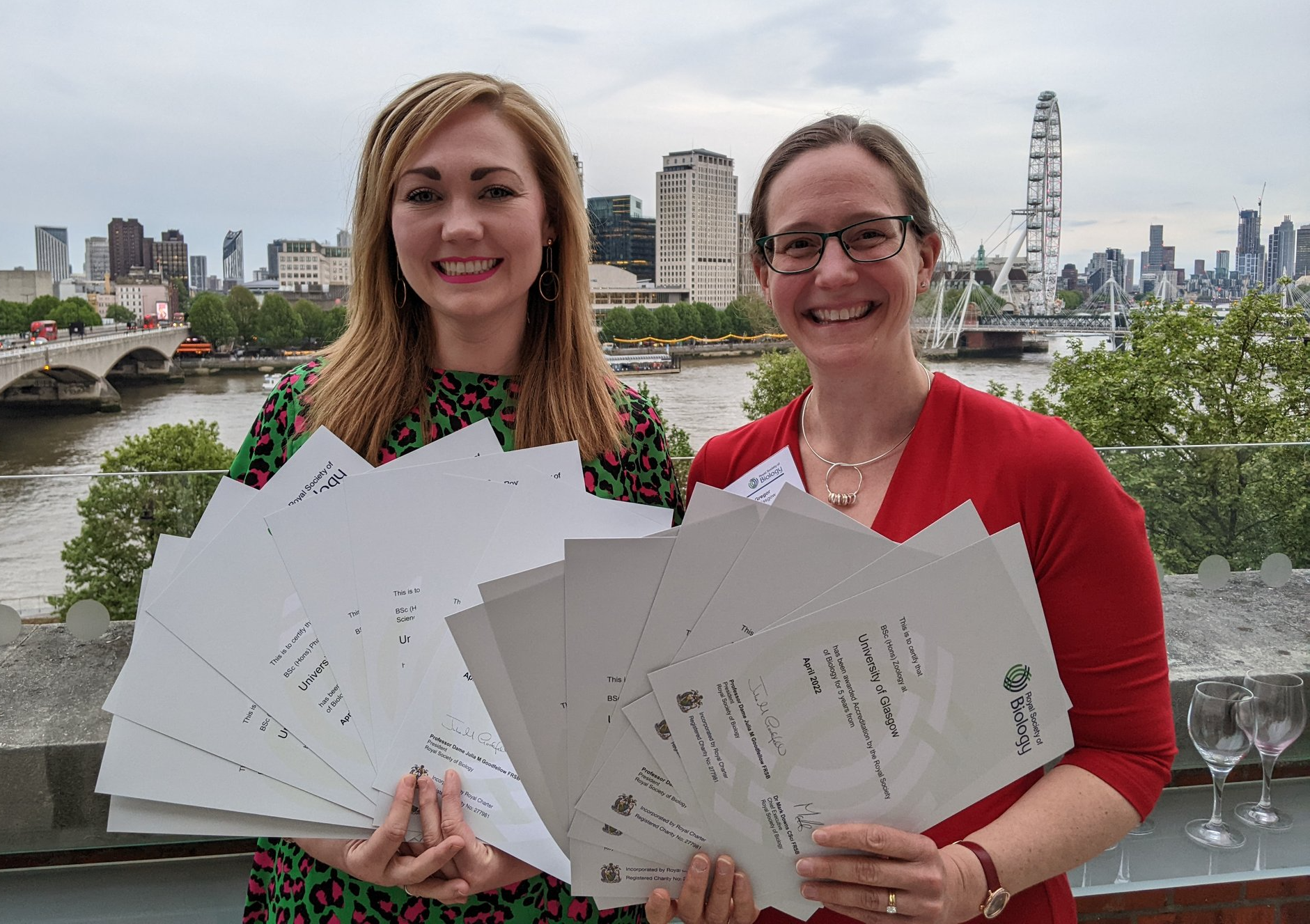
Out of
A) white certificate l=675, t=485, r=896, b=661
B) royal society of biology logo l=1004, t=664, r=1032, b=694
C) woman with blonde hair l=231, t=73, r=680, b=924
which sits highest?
woman with blonde hair l=231, t=73, r=680, b=924

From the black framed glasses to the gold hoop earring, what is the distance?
20.3 inches

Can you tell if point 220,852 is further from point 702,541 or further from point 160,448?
point 160,448

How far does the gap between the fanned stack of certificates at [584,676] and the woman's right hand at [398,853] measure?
0.03 meters

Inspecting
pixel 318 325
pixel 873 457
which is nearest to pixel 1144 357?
pixel 873 457

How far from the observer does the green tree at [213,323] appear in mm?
51469

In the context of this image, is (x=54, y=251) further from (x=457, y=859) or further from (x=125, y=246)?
(x=457, y=859)

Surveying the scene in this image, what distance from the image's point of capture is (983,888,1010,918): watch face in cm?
116

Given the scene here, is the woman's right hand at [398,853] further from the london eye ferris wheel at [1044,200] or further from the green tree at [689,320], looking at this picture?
the london eye ferris wheel at [1044,200]

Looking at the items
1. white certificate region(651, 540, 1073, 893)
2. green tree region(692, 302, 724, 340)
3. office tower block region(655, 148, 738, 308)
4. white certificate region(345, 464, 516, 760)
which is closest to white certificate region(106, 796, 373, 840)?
white certificate region(345, 464, 516, 760)

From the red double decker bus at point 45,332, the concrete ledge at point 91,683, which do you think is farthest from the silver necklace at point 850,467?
the red double decker bus at point 45,332

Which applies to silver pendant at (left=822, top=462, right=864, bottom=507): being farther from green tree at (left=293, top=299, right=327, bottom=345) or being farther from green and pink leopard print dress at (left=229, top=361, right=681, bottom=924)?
green tree at (left=293, top=299, right=327, bottom=345)

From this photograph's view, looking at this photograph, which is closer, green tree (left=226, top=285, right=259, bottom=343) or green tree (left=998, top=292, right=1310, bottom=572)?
green tree (left=998, top=292, right=1310, bottom=572)

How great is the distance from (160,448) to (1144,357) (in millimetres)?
19845

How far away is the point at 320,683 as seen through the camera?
1.18m
